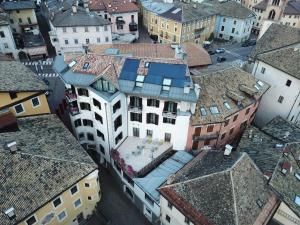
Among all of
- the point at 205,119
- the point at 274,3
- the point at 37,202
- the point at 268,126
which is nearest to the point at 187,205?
the point at 205,119

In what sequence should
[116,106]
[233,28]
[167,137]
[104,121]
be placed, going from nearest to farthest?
[116,106] < [104,121] < [167,137] < [233,28]

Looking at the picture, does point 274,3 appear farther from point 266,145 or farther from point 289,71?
point 266,145

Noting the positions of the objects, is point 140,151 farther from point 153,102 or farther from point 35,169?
point 35,169

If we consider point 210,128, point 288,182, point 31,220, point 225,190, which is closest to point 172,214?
point 225,190

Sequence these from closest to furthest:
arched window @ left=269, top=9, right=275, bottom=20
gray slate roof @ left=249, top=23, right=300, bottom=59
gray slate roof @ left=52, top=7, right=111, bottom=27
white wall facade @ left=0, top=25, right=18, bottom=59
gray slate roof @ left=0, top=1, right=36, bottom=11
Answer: gray slate roof @ left=249, top=23, right=300, bottom=59
white wall facade @ left=0, top=25, right=18, bottom=59
gray slate roof @ left=52, top=7, right=111, bottom=27
gray slate roof @ left=0, top=1, right=36, bottom=11
arched window @ left=269, top=9, right=275, bottom=20

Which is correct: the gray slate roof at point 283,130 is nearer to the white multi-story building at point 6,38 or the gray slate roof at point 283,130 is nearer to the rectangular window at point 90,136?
the rectangular window at point 90,136

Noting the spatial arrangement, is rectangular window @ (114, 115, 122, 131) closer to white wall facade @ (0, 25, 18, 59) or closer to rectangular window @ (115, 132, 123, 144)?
rectangular window @ (115, 132, 123, 144)

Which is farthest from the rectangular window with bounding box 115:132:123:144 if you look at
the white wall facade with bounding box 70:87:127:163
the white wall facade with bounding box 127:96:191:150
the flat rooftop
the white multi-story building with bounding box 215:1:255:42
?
the white multi-story building with bounding box 215:1:255:42
